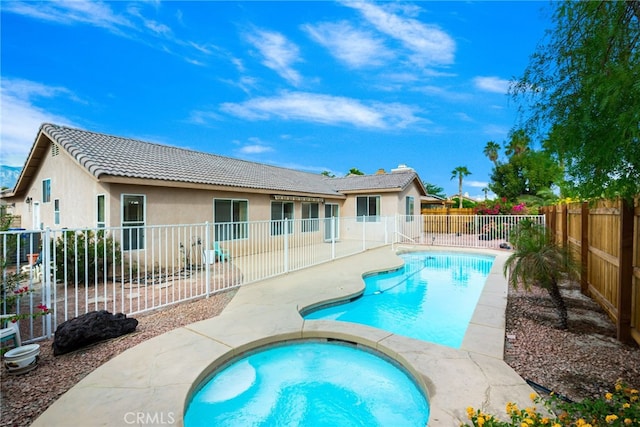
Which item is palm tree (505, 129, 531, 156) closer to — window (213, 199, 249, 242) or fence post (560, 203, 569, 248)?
fence post (560, 203, 569, 248)

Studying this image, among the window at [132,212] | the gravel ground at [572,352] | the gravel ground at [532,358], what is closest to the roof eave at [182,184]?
the window at [132,212]

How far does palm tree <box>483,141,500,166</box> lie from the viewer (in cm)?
3747

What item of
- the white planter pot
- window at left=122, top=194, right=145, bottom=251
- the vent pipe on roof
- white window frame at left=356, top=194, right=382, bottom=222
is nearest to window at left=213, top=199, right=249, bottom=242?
window at left=122, top=194, right=145, bottom=251

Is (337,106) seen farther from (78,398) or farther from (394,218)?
(78,398)

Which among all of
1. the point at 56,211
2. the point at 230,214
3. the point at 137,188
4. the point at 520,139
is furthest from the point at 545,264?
the point at 56,211

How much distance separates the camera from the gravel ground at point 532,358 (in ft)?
9.97

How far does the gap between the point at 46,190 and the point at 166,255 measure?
10.9m

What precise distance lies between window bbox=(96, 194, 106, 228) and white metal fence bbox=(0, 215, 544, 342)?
43 centimetres

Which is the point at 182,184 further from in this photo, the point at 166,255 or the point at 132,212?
the point at 166,255

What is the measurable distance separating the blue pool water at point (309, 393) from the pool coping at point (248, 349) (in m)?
0.19

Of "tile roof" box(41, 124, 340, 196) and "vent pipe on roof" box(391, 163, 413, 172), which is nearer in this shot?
"tile roof" box(41, 124, 340, 196)

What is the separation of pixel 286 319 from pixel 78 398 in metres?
2.93

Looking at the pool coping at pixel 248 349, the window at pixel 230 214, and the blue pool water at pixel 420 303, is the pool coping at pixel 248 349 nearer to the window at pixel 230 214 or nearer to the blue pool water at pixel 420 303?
the blue pool water at pixel 420 303

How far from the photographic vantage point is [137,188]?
9.38 meters
